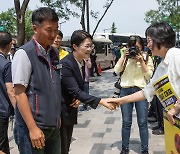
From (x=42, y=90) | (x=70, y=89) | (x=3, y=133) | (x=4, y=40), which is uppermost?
(x=4, y=40)

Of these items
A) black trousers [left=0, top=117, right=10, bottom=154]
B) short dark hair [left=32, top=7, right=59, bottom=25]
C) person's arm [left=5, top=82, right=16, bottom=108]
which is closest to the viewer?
short dark hair [left=32, top=7, right=59, bottom=25]

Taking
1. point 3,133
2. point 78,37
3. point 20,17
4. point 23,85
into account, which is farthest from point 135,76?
point 20,17

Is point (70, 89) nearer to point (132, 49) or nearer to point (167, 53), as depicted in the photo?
point (167, 53)

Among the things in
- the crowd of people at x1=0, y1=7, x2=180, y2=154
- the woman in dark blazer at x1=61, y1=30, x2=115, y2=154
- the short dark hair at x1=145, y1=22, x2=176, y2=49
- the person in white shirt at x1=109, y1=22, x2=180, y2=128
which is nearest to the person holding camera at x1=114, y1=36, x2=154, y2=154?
the crowd of people at x1=0, y1=7, x2=180, y2=154

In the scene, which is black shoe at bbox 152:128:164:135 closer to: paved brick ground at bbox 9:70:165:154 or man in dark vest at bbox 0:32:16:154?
paved brick ground at bbox 9:70:165:154

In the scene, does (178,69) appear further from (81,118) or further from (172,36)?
(81,118)

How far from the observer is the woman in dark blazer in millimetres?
2699

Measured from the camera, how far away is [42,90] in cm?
195

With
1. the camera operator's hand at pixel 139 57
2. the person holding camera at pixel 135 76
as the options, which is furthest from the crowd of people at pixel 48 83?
the camera operator's hand at pixel 139 57

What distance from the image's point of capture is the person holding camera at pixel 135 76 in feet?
12.0

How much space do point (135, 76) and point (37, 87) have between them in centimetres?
206

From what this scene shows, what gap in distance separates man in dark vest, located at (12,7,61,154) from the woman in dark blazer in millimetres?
578

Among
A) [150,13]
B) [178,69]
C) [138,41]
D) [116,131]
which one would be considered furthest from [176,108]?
[150,13]

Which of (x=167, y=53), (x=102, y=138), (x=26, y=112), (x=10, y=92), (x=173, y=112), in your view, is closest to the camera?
(x=26, y=112)
